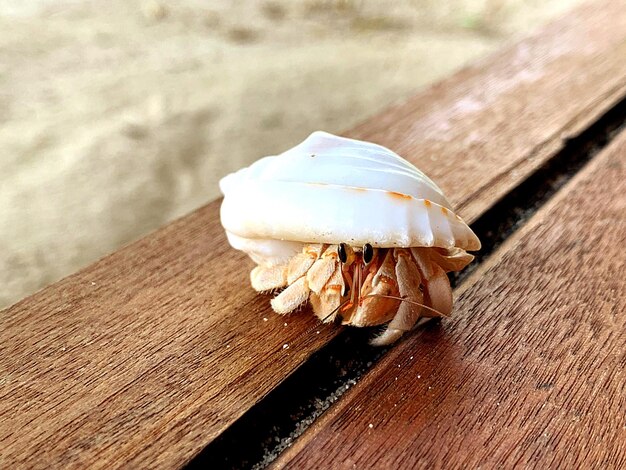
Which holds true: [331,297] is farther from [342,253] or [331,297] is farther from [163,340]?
[163,340]

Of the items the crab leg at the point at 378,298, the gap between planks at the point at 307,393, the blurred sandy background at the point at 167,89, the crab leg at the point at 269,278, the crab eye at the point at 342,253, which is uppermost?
the crab eye at the point at 342,253

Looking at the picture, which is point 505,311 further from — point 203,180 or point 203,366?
point 203,180

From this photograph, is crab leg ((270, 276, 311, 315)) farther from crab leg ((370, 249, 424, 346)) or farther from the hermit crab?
crab leg ((370, 249, 424, 346))

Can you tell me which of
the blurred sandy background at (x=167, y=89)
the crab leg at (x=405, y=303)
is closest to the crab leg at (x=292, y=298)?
the crab leg at (x=405, y=303)

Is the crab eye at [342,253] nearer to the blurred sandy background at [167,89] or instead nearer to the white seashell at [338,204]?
the white seashell at [338,204]

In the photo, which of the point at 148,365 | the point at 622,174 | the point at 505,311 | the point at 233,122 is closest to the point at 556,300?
the point at 505,311
